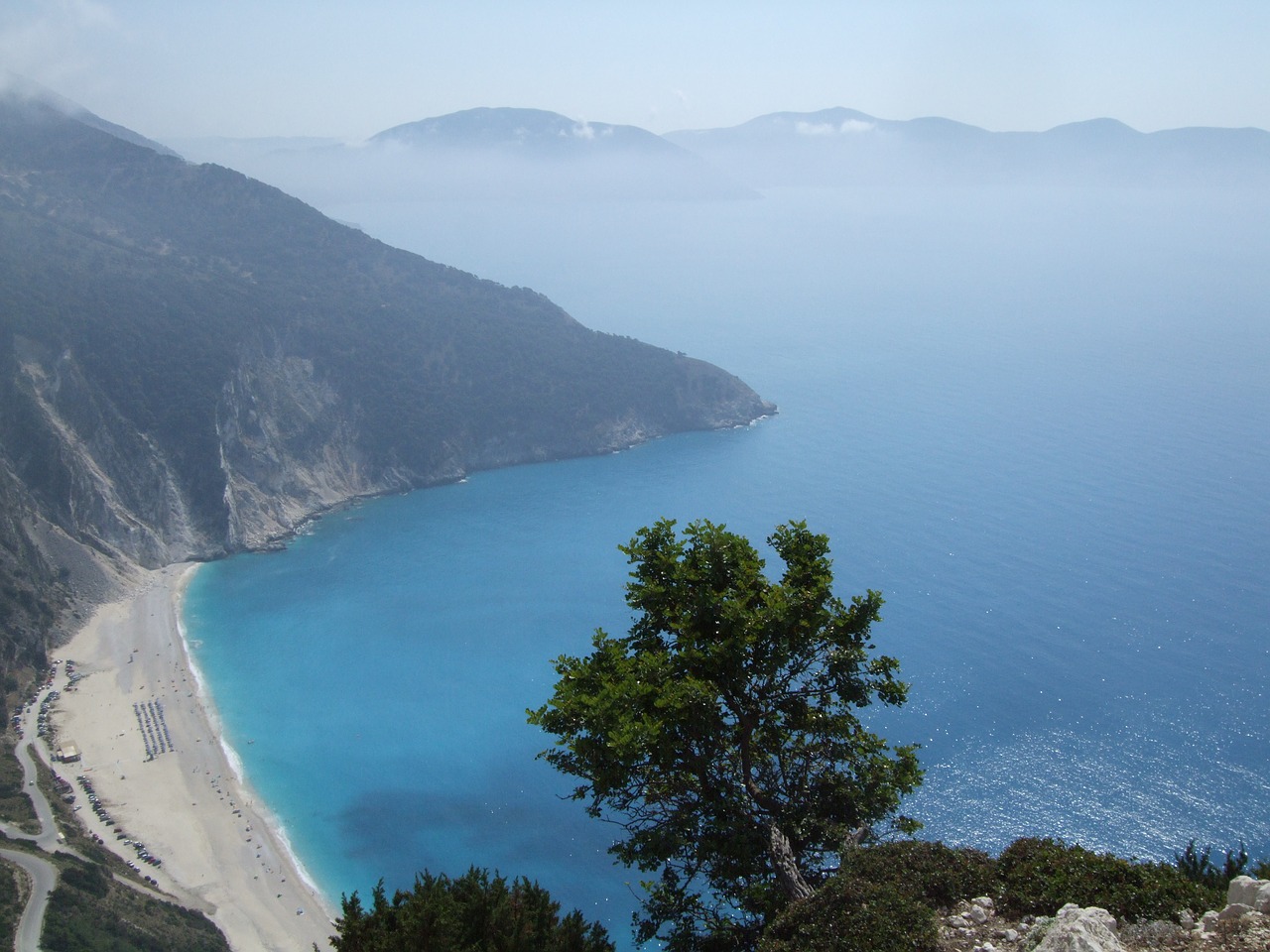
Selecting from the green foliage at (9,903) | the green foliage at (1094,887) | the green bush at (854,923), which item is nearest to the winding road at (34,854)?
the green foliage at (9,903)

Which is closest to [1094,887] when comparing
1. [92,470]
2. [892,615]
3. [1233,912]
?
[1233,912]

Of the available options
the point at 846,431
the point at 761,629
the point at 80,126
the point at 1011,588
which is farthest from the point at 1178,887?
the point at 80,126

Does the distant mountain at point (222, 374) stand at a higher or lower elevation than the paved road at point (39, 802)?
higher

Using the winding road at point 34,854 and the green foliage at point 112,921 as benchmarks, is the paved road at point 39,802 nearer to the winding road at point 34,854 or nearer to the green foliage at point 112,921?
the winding road at point 34,854

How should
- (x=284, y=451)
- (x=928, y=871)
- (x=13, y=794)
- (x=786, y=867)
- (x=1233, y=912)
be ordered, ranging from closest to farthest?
(x=1233, y=912)
(x=928, y=871)
(x=786, y=867)
(x=13, y=794)
(x=284, y=451)

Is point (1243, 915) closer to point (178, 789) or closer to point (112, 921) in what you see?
point (112, 921)

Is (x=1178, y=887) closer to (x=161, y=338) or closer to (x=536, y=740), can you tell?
(x=536, y=740)
